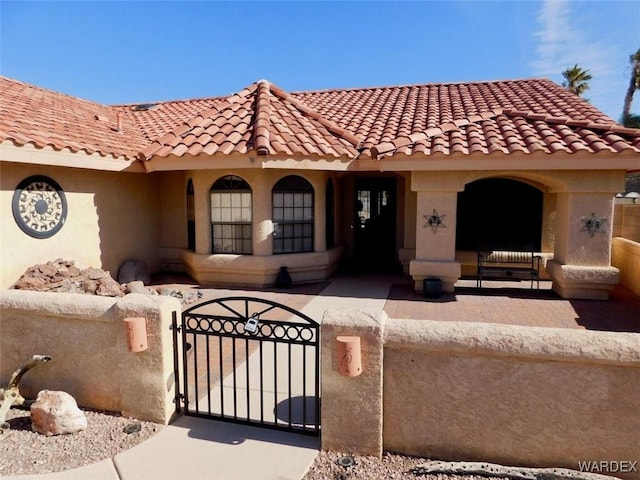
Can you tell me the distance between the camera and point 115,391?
4953 millimetres

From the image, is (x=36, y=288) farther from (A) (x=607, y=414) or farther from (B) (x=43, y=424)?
(A) (x=607, y=414)

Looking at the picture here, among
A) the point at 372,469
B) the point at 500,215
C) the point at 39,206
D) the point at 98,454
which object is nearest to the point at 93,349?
the point at 98,454

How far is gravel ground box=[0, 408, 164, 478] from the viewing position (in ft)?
13.5

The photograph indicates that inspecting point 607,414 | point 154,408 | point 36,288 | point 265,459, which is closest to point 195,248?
point 36,288

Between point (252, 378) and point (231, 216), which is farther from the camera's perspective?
point (231, 216)

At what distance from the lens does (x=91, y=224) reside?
35.2 ft

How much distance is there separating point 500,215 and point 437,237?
3.40 metres

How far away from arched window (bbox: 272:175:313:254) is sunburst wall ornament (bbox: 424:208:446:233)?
333cm

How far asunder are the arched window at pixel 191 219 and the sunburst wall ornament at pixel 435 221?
22.3 feet

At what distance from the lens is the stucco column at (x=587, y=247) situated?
963 centimetres

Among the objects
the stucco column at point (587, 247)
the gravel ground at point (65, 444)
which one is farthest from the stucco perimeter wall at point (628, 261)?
the gravel ground at point (65, 444)

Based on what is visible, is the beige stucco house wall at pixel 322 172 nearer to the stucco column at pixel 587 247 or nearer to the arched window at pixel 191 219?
the stucco column at pixel 587 247

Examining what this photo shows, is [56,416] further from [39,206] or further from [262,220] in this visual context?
[262,220]

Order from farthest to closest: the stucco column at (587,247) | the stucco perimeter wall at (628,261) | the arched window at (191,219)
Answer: the arched window at (191,219) → the stucco perimeter wall at (628,261) → the stucco column at (587,247)
